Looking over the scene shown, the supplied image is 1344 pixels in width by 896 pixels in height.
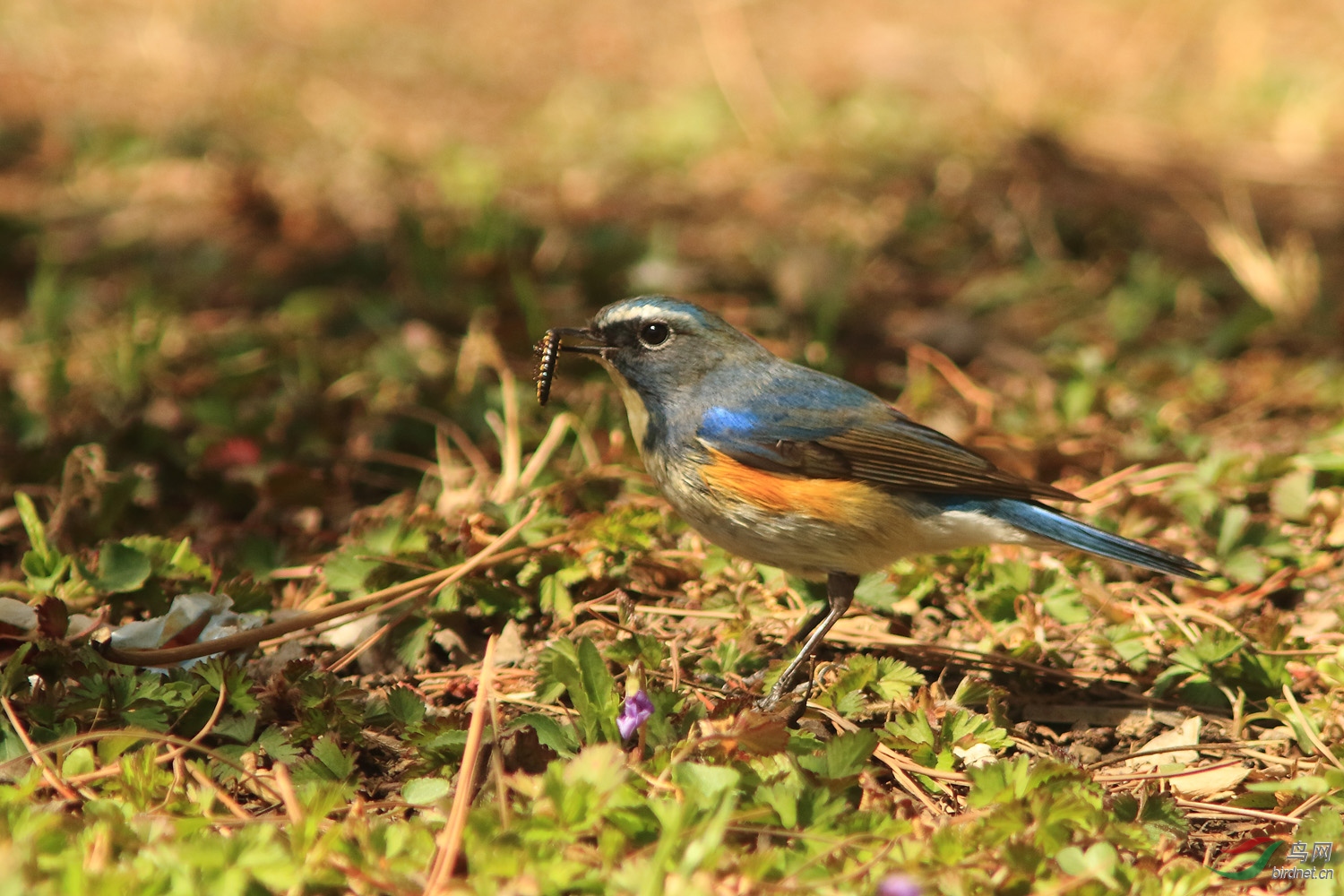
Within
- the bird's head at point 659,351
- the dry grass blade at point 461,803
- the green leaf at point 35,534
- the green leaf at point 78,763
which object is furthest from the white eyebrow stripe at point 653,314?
the green leaf at point 78,763

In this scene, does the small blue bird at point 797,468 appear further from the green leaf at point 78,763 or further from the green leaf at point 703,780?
the green leaf at point 78,763

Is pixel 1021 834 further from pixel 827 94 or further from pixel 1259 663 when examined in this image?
pixel 827 94

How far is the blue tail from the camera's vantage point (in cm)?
371

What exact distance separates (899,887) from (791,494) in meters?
1.69

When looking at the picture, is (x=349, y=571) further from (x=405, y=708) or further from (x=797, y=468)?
(x=797, y=468)

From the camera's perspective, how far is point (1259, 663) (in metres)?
A: 3.70

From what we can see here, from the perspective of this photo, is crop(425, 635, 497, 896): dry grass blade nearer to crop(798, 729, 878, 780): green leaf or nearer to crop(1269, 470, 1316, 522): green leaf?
crop(798, 729, 878, 780): green leaf

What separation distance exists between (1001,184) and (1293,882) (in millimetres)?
5891

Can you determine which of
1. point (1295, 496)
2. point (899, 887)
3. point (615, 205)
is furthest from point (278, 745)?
point (615, 205)

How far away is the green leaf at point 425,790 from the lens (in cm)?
295

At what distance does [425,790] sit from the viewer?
9.73 feet

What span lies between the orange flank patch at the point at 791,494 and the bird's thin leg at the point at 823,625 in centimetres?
22

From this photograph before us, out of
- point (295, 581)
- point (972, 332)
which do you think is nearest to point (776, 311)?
point (972, 332)

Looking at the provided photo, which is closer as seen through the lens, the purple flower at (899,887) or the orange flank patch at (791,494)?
the purple flower at (899,887)
